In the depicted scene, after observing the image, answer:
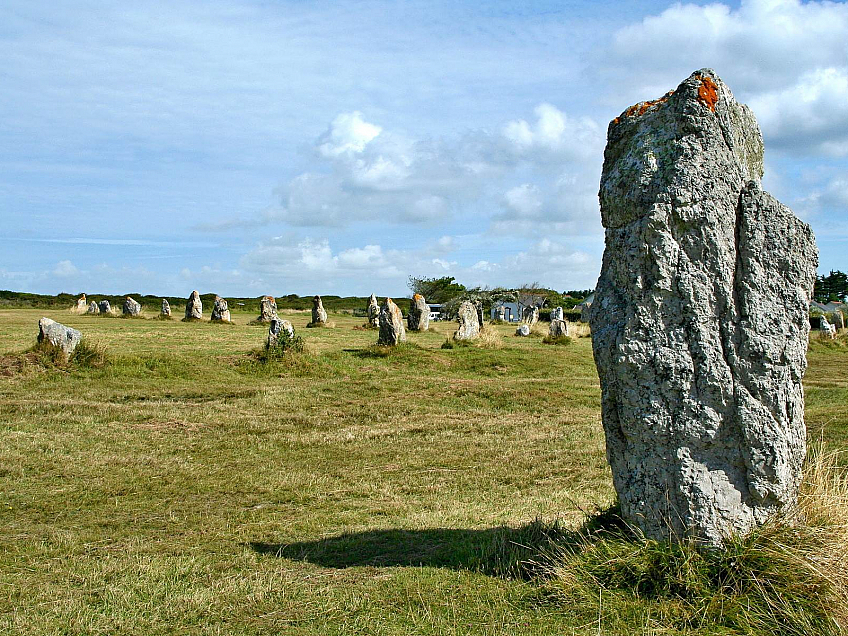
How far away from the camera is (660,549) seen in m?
4.79

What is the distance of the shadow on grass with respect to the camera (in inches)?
210

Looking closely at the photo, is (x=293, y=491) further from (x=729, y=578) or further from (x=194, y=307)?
(x=194, y=307)

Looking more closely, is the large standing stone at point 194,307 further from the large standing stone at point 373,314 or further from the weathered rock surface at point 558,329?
the weathered rock surface at point 558,329

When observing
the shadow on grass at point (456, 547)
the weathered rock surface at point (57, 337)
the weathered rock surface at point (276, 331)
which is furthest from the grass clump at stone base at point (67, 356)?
the shadow on grass at point (456, 547)

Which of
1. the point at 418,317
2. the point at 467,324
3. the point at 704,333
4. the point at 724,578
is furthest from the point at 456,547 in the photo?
the point at 418,317

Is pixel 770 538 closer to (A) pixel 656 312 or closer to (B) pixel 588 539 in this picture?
(B) pixel 588 539

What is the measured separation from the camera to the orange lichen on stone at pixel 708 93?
4941 mm

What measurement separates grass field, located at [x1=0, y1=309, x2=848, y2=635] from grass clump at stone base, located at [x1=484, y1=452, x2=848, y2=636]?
102 mm

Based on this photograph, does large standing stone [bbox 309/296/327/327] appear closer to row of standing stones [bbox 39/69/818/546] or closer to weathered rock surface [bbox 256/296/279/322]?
weathered rock surface [bbox 256/296/279/322]

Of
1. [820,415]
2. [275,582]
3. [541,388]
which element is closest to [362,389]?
[541,388]

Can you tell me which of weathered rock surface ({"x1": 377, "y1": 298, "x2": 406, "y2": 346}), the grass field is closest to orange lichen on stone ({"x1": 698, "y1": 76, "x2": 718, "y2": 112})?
the grass field

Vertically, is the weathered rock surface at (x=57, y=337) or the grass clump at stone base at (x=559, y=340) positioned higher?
the weathered rock surface at (x=57, y=337)

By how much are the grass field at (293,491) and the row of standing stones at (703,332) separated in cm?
87

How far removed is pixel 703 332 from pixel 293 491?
539cm
